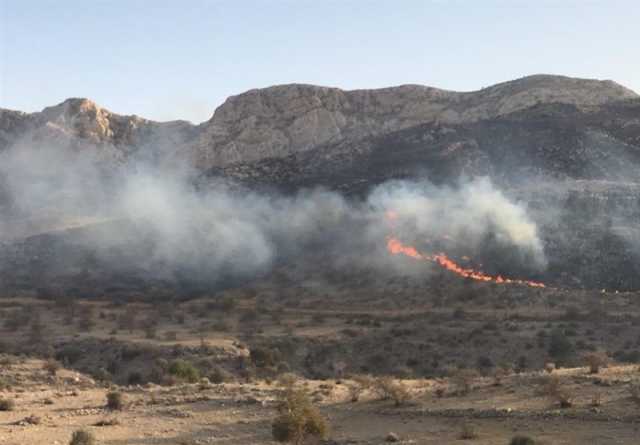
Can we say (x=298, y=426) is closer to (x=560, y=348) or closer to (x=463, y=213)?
(x=560, y=348)

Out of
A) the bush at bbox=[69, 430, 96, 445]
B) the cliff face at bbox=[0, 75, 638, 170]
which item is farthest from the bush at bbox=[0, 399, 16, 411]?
the cliff face at bbox=[0, 75, 638, 170]

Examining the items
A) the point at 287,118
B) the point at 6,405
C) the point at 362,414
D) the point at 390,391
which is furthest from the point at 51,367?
the point at 287,118

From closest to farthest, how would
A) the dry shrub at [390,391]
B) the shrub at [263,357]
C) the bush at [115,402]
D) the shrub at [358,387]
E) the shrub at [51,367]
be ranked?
the dry shrub at [390,391] → the bush at [115,402] → the shrub at [358,387] → the shrub at [51,367] → the shrub at [263,357]

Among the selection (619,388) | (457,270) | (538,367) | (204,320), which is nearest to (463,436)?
(619,388)

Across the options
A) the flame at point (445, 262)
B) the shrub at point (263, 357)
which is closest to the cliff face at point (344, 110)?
the flame at point (445, 262)

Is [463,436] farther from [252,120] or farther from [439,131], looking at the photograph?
[252,120]

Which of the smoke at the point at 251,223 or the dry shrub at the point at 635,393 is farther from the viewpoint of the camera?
the smoke at the point at 251,223

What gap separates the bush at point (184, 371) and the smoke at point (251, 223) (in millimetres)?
32985

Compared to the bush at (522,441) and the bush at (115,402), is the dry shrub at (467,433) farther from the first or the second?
the bush at (115,402)

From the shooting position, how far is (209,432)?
16734mm

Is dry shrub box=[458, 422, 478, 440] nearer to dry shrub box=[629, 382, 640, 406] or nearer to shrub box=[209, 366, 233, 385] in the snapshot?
dry shrub box=[629, 382, 640, 406]

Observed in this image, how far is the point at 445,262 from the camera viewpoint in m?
56.1

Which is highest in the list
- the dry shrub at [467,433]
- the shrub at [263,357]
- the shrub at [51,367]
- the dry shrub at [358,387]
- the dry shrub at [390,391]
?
the dry shrub at [467,433]

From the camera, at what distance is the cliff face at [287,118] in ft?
310
